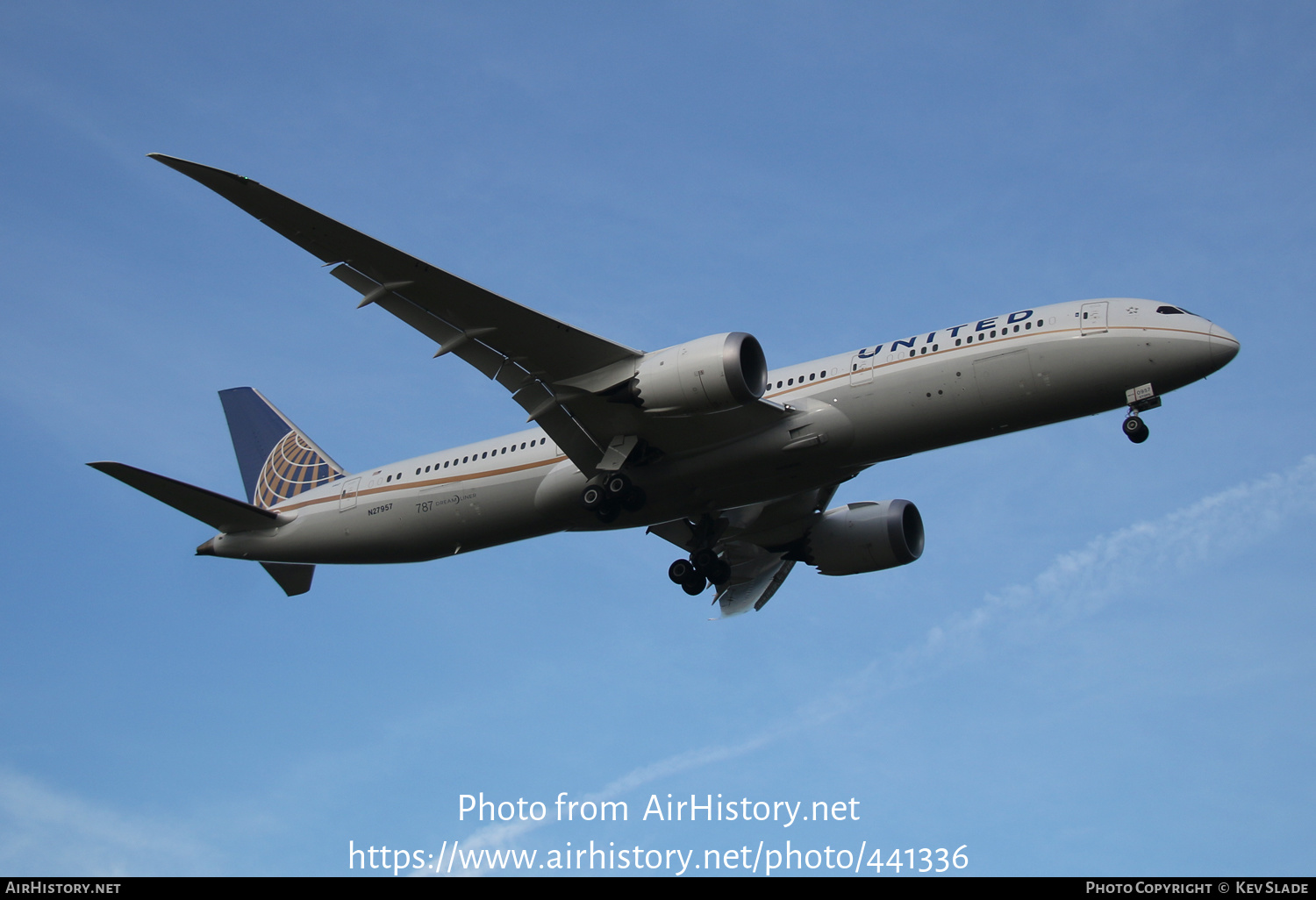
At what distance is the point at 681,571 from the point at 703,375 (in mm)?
8195

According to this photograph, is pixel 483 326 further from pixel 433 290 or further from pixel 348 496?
pixel 348 496

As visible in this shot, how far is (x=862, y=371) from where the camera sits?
2491 centimetres

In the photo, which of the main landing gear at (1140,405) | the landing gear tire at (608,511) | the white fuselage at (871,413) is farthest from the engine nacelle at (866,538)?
the main landing gear at (1140,405)

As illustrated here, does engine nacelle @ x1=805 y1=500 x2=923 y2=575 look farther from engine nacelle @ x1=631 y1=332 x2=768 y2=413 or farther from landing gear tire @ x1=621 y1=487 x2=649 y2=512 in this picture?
engine nacelle @ x1=631 y1=332 x2=768 y2=413

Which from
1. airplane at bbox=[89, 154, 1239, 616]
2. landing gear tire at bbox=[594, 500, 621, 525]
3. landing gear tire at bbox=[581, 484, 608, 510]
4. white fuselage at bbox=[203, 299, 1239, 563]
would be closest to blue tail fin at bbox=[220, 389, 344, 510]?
airplane at bbox=[89, 154, 1239, 616]

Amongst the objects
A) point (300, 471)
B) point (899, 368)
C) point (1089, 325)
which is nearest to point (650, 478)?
point (899, 368)

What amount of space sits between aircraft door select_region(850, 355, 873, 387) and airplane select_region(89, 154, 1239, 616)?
0.19 feet

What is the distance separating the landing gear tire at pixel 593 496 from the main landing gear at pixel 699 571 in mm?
4694

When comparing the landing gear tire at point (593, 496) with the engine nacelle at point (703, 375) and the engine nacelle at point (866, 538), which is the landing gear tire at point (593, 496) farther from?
the engine nacelle at point (866, 538)

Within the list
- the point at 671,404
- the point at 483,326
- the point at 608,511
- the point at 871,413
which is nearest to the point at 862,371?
the point at 871,413

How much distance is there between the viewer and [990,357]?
78.8 feet

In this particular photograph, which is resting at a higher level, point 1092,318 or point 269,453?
point 269,453
